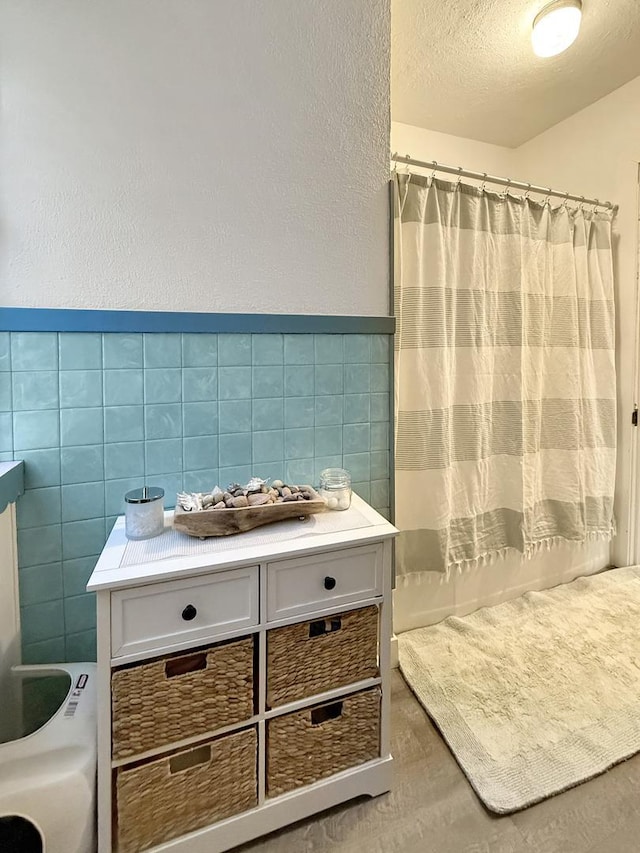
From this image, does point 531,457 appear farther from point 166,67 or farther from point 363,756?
point 166,67

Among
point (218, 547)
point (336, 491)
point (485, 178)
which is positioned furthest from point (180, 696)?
point (485, 178)

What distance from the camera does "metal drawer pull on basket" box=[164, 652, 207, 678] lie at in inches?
38.9

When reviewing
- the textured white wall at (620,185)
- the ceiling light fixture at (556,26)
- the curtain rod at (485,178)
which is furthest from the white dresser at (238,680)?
the ceiling light fixture at (556,26)

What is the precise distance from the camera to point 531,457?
6.63ft

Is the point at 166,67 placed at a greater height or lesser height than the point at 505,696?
greater

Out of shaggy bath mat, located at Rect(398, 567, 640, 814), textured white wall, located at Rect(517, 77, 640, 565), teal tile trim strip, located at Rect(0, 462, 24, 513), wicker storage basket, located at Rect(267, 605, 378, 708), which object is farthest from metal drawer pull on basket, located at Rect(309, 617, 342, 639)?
textured white wall, located at Rect(517, 77, 640, 565)

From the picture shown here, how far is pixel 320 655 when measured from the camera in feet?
3.69

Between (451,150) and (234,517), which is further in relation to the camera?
(451,150)

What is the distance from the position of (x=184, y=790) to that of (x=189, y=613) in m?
0.43

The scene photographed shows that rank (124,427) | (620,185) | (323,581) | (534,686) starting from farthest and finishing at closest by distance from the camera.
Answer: (620,185) → (534,686) → (124,427) → (323,581)

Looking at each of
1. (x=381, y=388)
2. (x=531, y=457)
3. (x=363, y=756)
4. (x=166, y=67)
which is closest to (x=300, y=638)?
(x=363, y=756)

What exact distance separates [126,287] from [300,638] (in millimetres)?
1109

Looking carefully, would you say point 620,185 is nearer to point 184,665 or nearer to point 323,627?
point 323,627

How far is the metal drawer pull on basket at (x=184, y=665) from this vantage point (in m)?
0.99
